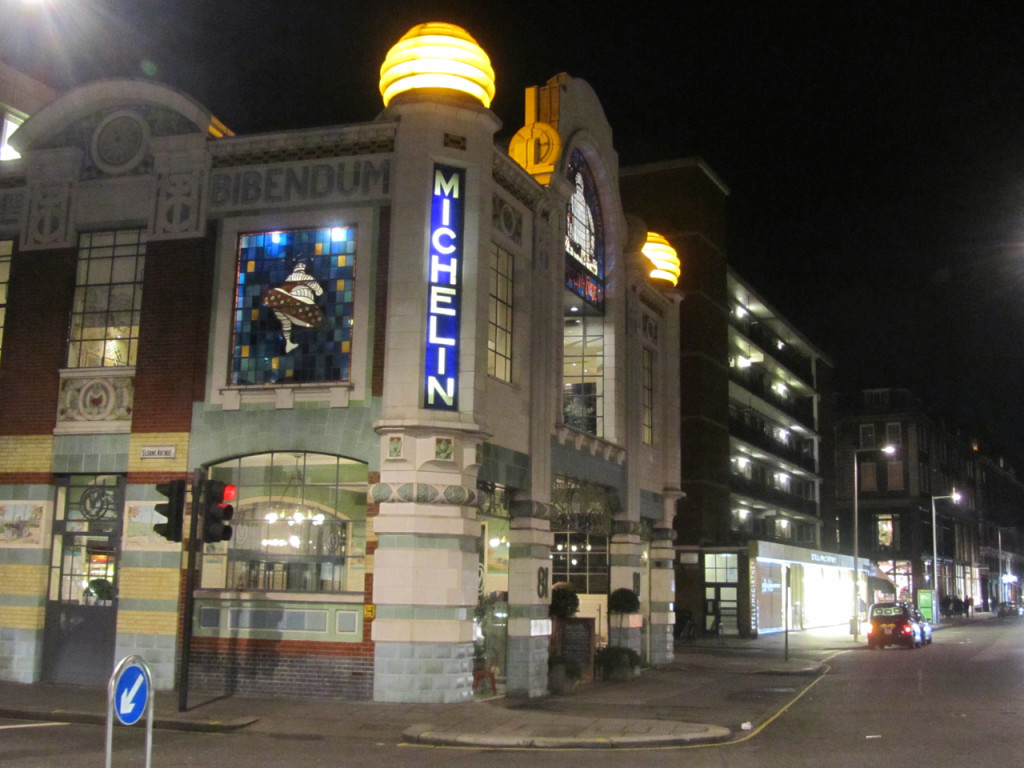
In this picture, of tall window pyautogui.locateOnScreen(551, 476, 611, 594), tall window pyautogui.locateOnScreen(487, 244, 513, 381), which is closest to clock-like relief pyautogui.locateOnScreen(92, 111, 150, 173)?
tall window pyautogui.locateOnScreen(487, 244, 513, 381)

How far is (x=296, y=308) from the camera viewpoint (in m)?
21.1

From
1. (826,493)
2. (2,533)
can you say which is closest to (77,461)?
(2,533)

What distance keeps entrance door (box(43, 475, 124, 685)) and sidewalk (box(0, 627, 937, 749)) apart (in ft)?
2.30

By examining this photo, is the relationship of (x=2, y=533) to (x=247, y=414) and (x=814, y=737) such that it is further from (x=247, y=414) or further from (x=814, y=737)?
(x=814, y=737)

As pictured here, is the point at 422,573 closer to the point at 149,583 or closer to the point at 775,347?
the point at 149,583

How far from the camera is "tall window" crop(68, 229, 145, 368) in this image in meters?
22.5

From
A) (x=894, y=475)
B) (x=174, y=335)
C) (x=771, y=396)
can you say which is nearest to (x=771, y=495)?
(x=771, y=396)

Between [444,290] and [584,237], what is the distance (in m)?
8.10

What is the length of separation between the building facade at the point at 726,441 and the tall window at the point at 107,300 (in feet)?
93.2

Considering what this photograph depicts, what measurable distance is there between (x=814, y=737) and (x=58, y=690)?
1332 centimetres

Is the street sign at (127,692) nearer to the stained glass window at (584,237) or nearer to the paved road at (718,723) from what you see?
the paved road at (718,723)

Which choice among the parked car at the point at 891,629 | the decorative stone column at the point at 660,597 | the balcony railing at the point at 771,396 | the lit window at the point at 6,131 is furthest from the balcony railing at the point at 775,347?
the lit window at the point at 6,131

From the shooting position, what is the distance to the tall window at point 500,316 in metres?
22.3

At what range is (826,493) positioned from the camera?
7619 centimetres
